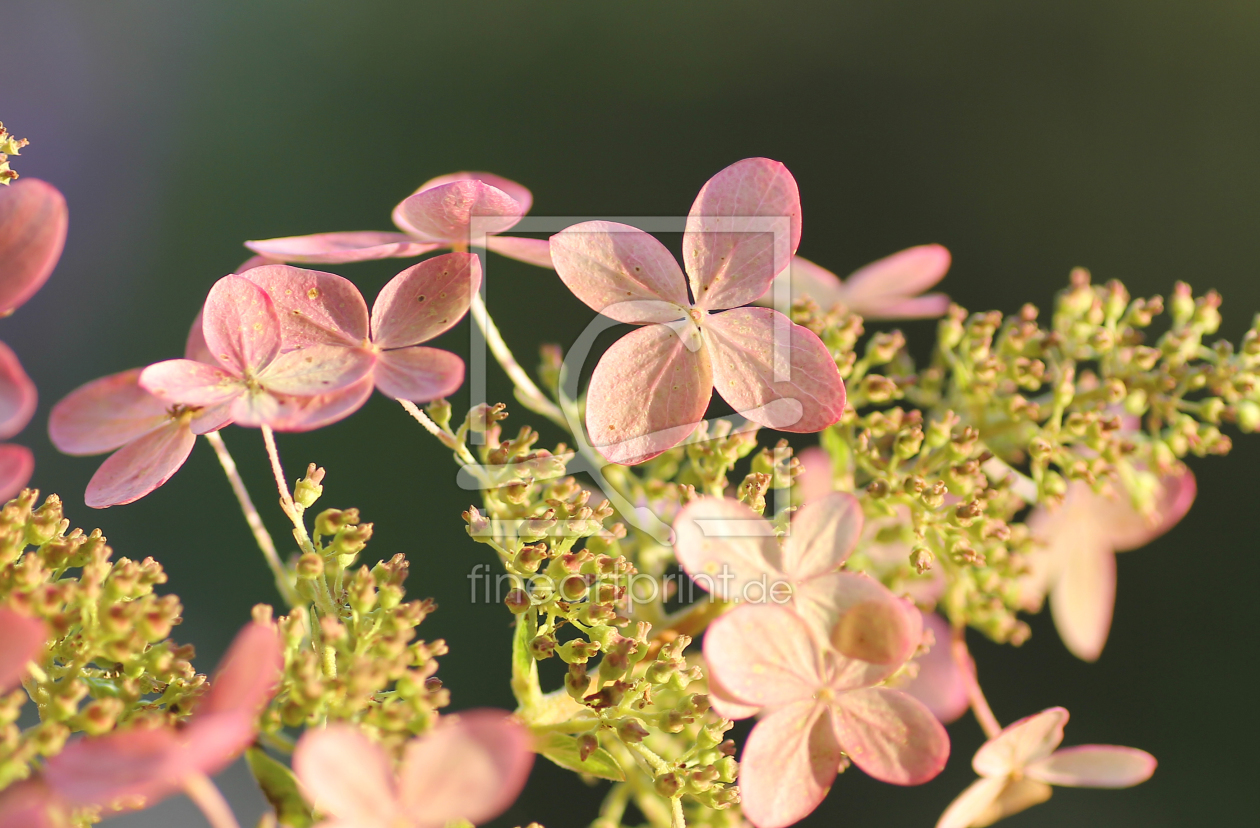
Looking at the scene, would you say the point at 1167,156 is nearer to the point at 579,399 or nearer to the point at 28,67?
the point at 579,399

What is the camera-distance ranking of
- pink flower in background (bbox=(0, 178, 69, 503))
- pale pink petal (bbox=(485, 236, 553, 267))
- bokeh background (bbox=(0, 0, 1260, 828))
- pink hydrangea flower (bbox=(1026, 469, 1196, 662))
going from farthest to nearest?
bokeh background (bbox=(0, 0, 1260, 828)), pink hydrangea flower (bbox=(1026, 469, 1196, 662)), pale pink petal (bbox=(485, 236, 553, 267)), pink flower in background (bbox=(0, 178, 69, 503))

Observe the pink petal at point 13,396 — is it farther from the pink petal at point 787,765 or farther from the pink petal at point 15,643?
the pink petal at point 787,765

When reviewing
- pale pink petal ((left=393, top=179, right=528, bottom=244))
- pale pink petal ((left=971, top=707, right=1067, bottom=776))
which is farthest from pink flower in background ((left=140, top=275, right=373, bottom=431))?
pale pink petal ((left=971, top=707, right=1067, bottom=776))

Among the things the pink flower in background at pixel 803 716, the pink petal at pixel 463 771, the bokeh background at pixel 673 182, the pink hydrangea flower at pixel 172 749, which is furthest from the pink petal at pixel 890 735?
the bokeh background at pixel 673 182

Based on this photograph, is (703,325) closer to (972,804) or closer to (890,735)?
(890,735)

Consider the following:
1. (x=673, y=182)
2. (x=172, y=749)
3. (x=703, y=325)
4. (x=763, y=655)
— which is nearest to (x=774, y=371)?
(x=703, y=325)

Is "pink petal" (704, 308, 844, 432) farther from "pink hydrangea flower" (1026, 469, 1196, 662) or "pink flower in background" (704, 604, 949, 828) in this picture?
"pink hydrangea flower" (1026, 469, 1196, 662)
